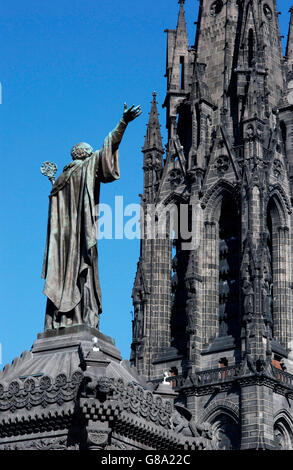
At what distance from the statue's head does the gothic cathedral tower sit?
45746 mm

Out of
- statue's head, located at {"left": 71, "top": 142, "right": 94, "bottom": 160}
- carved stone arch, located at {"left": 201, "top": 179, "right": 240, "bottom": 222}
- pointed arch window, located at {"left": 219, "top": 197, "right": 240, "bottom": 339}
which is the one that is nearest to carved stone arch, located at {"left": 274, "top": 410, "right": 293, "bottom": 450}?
pointed arch window, located at {"left": 219, "top": 197, "right": 240, "bottom": 339}

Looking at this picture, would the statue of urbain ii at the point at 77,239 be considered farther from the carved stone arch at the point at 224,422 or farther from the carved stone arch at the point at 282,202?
the carved stone arch at the point at 282,202

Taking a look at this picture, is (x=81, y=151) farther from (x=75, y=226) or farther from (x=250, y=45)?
(x=250, y=45)

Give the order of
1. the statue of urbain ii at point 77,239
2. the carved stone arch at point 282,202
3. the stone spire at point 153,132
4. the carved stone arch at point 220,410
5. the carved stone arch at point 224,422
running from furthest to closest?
the stone spire at point 153,132
the carved stone arch at point 282,202
the carved stone arch at point 220,410
the carved stone arch at point 224,422
the statue of urbain ii at point 77,239

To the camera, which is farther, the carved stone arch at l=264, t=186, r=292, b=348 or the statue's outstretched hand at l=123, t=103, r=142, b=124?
the carved stone arch at l=264, t=186, r=292, b=348

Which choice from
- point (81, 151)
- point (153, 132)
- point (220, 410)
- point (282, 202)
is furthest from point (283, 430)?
point (81, 151)

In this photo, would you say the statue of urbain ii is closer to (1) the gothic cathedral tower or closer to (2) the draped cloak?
(2) the draped cloak

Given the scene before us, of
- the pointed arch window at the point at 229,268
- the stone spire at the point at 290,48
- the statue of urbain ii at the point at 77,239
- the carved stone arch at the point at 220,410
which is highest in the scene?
the stone spire at the point at 290,48

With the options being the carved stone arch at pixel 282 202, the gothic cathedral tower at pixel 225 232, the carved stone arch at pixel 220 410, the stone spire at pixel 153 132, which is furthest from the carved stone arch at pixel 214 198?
the carved stone arch at pixel 220 410

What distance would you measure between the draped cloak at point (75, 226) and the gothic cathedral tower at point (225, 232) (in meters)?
46.0

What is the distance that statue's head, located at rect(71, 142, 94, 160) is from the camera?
13.5 m

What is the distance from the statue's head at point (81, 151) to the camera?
13469 mm

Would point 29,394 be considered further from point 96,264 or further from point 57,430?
point 96,264

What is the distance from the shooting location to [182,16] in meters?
74.8
